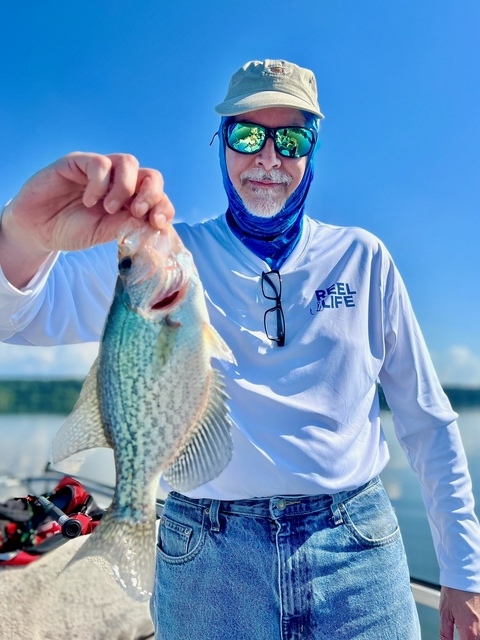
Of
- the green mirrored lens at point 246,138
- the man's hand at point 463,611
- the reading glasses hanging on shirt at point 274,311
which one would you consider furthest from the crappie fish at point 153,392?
the man's hand at point 463,611

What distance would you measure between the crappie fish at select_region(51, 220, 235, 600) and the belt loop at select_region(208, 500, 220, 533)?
14.6 inches

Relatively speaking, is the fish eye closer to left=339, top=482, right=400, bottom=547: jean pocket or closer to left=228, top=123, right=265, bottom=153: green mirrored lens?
left=228, top=123, right=265, bottom=153: green mirrored lens

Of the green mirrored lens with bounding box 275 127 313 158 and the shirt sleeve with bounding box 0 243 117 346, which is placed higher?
the green mirrored lens with bounding box 275 127 313 158

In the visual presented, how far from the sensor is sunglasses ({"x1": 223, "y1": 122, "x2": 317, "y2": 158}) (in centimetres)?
210

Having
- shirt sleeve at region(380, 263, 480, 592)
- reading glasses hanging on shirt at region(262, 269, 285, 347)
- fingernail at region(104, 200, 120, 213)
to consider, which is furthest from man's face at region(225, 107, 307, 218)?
fingernail at region(104, 200, 120, 213)

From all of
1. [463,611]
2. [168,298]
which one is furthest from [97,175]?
[463,611]

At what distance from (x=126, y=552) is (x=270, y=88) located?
1671 millimetres

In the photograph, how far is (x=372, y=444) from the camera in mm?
1974

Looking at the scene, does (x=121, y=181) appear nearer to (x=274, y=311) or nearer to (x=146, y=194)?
(x=146, y=194)

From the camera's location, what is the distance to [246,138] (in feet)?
6.94

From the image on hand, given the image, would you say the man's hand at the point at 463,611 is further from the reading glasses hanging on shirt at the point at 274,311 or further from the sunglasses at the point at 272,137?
the sunglasses at the point at 272,137

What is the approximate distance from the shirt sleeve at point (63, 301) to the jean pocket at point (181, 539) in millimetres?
683

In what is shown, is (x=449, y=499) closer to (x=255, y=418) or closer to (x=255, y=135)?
(x=255, y=418)

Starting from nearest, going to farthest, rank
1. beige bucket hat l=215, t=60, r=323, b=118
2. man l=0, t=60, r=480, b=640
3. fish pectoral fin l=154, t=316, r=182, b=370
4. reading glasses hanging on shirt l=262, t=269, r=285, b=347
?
fish pectoral fin l=154, t=316, r=182, b=370 → man l=0, t=60, r=480, b=640 → reading glasses hanging on shirt l=262, t=269, r=285, b=347 → beige bucket hat l=215, t=60, r=323, b=118
